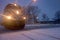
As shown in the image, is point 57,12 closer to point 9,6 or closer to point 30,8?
point 30,8

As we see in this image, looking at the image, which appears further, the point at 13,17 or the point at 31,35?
the point at 13,17

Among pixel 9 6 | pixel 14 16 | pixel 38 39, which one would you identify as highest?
pixel 9 6

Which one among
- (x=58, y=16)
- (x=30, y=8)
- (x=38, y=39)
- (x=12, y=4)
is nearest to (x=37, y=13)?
(x=30, y=8)

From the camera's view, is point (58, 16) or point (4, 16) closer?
point (4, 16)

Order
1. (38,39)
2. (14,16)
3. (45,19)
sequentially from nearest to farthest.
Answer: (38,39) → (14,16) → (45,19)

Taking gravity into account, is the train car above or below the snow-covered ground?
above

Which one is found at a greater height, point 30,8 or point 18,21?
point 30,8

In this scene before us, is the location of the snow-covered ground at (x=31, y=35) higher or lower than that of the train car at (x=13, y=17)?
lower

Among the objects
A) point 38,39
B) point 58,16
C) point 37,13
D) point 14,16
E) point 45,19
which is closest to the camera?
point 38,39

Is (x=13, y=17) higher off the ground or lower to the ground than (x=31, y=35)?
higher

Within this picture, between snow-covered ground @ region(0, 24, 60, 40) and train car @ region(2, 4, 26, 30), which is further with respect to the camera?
train car @ region(2, 4, 26, 30)

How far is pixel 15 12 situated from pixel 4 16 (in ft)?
4.06

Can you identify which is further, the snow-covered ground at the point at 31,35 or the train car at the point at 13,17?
the train car at the point at 13,17

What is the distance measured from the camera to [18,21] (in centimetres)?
1448
